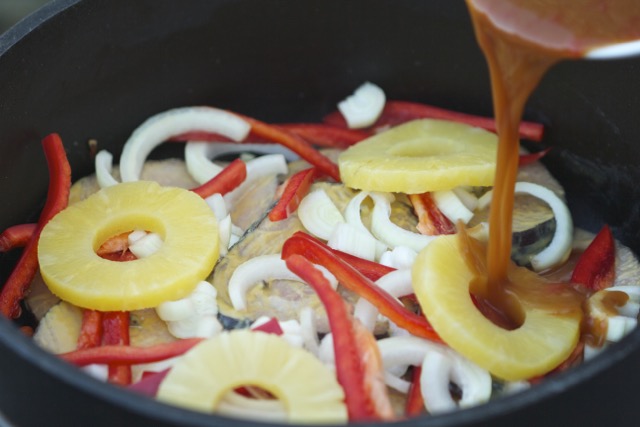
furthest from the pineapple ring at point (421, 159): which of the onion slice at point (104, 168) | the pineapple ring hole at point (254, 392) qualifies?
the pineapple ring hole at point (254, 392)

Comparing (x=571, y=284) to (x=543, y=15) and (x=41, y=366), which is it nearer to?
(x=543, y=15)

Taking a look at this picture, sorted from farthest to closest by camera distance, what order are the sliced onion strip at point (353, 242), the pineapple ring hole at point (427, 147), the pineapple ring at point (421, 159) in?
the pineapple ring hole at point (427, 147)
the pineapple ring at point (421, 159)
the sliced onion strip at point (353, 242)

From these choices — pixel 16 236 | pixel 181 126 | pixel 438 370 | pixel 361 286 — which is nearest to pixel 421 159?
pixel 361 286

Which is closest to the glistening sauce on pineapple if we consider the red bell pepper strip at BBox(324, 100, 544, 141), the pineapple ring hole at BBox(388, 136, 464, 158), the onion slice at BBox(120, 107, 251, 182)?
the pineapple ring hole at BBox(388, 136, 464, 158)

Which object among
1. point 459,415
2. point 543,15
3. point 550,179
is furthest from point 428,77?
point 459,415

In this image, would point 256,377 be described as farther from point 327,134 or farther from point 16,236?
point 327,134

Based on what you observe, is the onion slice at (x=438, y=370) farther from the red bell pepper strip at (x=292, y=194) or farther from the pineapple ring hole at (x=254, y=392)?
the red bell pepper strip at (x=292, y=194)
